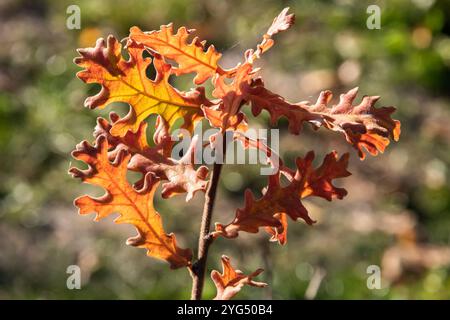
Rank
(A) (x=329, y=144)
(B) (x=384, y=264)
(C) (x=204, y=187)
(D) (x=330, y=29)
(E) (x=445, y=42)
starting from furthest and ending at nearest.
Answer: (D) (x=330, y=29) → (E) (x=445, y=42) → (A) (x=329, y=144) → (B) (x=384, y=264) → (C) (x=204, y=187)

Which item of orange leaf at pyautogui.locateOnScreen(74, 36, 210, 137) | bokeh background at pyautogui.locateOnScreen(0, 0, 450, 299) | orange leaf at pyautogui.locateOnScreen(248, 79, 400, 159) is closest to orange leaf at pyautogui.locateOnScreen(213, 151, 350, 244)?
orange leaf at pyautogui.locateOnScreen(248, 79, 400, 159)

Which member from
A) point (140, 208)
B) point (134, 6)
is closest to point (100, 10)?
point (134, 6)

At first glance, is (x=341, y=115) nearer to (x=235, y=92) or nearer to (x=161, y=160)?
(x=235, y=92)

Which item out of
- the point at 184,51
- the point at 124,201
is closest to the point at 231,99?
the point at 184,51

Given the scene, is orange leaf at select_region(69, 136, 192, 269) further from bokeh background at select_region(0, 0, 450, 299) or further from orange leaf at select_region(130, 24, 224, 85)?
bokeh background at select_region(0, 0, 450, 299)

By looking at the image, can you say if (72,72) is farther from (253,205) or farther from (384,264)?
(253,205)

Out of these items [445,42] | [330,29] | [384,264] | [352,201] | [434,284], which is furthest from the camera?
[330,29]

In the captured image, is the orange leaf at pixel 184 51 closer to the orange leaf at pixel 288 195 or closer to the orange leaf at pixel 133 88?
the orange leaf at pixel 133 88
